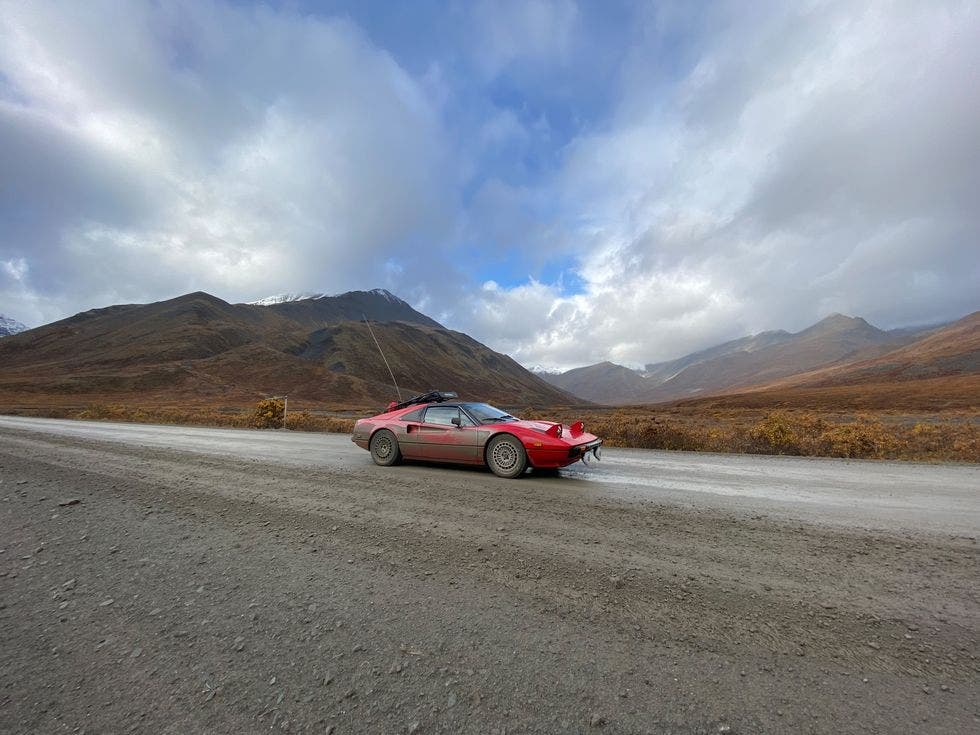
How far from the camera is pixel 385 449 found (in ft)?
26.4

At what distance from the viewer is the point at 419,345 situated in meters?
133

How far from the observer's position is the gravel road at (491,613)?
190 centimetres

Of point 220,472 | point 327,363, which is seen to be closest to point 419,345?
point 327,363

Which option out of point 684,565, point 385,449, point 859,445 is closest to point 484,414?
point 385,449

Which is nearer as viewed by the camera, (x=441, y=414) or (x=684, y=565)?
(x=684, y=565)

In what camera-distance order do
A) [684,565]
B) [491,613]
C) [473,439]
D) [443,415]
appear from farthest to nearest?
[443,415], [473,439], [684,565], [491,613]

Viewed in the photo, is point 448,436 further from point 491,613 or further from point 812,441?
point 812,441

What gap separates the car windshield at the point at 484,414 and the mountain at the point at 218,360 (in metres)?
62.5

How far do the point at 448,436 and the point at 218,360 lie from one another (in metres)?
92.7

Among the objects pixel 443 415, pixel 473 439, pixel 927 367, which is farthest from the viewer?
pixel 927 367

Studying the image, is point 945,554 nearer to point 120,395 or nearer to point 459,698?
point 459,698

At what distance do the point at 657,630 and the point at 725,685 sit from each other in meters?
0.46

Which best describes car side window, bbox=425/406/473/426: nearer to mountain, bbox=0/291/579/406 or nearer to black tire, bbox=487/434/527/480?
black tire, bbox=487/434/527/480

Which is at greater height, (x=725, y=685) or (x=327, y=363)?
(x=327, y=363)
